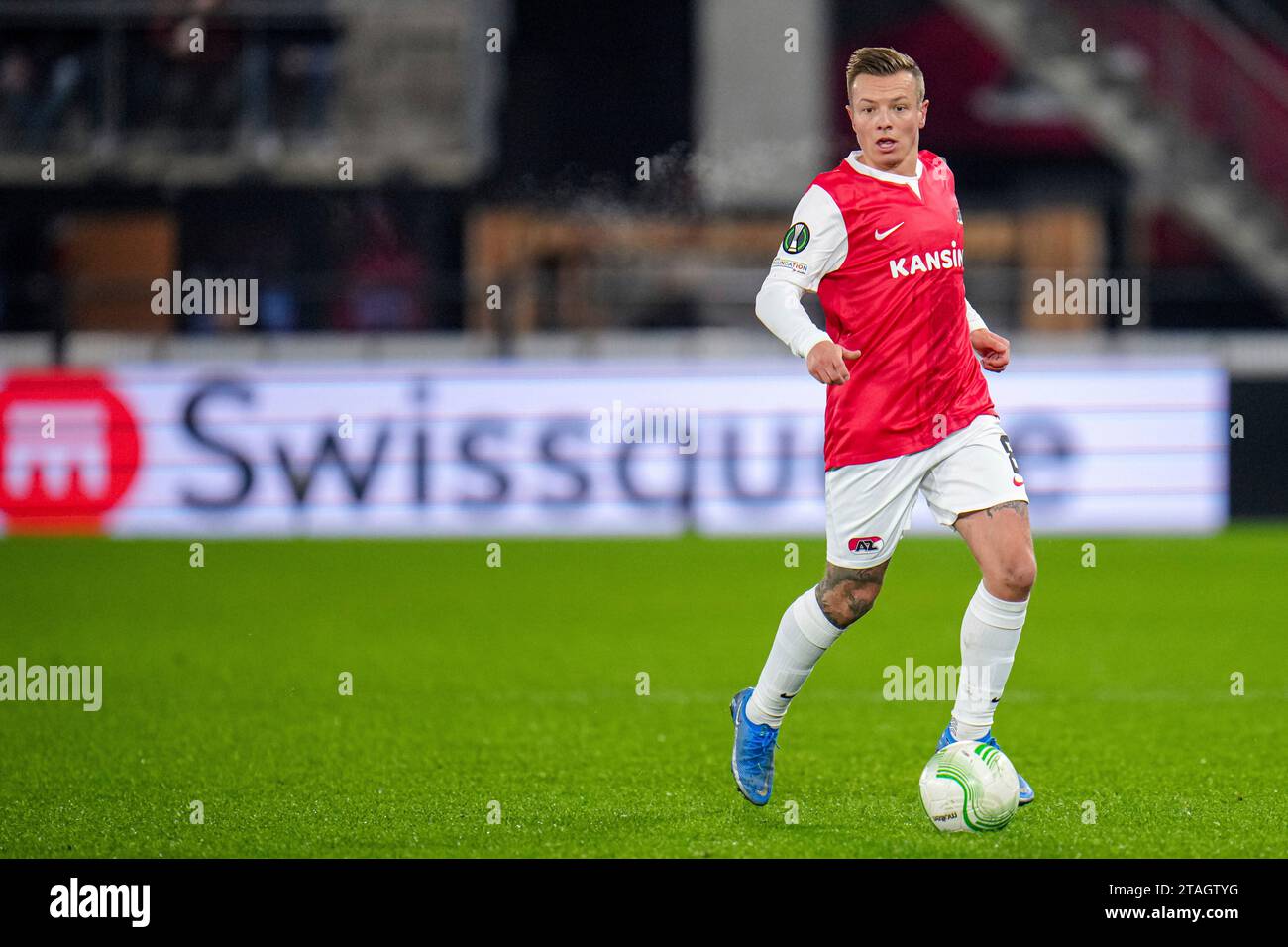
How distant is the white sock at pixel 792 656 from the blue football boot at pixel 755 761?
0.03 m

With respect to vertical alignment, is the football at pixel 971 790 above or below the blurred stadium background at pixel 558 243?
below

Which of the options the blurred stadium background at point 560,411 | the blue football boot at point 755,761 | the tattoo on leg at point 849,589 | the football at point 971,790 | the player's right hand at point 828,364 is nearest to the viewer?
the player's right hand at point 828,364

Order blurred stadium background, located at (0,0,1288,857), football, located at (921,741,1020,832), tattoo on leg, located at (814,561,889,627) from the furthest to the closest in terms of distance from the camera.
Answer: blurred stadium background, located at (0,0,1288,857), tattoo on leg, located at (814,561,889,627), football, located at (921,741,1020,832)

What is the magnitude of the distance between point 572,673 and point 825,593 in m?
3.02

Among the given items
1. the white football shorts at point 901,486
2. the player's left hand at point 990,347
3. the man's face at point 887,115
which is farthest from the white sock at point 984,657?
the man's face at point 887,115

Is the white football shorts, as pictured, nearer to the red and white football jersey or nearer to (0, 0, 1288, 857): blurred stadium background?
the red and white football jersey

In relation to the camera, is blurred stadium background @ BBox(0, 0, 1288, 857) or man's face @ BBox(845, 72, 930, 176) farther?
blurred stadium background @ BBox(0, 0, 1288, 857)

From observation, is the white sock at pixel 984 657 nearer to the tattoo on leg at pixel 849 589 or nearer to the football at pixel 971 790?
Answer: the football at pixel 971 790

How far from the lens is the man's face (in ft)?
16.9

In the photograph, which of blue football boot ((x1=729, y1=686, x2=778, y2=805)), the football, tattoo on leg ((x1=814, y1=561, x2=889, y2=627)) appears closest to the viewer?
the football

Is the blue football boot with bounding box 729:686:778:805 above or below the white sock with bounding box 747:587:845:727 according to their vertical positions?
below

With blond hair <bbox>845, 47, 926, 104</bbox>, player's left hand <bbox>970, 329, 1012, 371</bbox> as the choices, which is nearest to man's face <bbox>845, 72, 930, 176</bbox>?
blond hair <bbox>845, 47, 926, 104</bbox>

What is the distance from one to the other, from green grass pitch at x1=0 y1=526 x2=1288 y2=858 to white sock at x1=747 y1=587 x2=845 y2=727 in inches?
11.4

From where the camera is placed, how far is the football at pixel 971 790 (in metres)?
4.99
